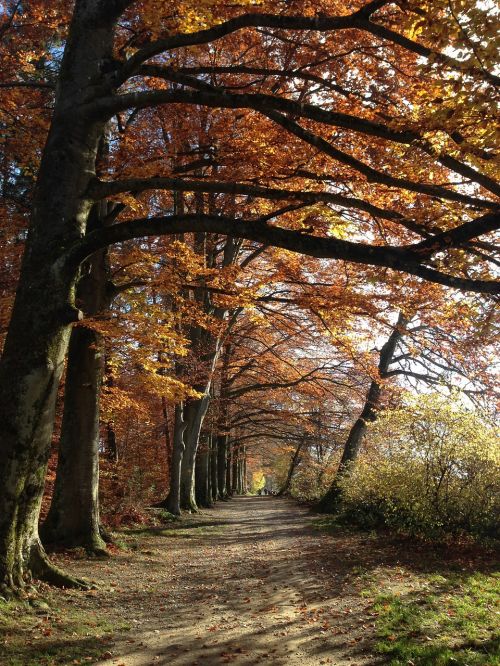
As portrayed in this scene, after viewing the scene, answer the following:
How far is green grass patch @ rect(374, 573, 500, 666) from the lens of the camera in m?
5.05

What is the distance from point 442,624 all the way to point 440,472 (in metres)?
5.24

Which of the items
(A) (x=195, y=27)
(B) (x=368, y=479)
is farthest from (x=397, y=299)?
(A) (x=195, y=27)

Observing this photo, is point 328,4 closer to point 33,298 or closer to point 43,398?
point 33,298

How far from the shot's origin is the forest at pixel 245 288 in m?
5.53

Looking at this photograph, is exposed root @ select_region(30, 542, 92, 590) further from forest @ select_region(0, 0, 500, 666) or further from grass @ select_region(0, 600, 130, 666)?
grass @ select_region(0, 600, 130, 666)

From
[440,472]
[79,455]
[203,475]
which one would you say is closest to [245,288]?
[79,455]

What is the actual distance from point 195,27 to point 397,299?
6709 mm

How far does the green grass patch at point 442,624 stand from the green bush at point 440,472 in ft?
8.30

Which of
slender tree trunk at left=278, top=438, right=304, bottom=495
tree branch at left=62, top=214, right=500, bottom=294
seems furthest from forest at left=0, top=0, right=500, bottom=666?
slender tree trunk at left=278, top=438, right=304, bottom=495

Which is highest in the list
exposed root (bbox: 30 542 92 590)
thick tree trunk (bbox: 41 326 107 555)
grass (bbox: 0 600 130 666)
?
thick tree trunk (bbox: 41 326 107 555)

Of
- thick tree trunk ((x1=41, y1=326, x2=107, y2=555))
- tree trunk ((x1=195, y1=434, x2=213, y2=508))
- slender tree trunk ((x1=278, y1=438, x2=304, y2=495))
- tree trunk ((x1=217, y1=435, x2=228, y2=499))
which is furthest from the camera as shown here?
slender tree trunk ((x1=278, y1=438, x2=304, y2=495))

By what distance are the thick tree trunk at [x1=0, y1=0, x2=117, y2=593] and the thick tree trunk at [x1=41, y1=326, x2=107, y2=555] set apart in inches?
94.3

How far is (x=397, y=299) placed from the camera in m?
11.1

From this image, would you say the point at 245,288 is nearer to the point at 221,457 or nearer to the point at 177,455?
the point at 177,455
